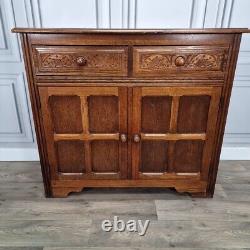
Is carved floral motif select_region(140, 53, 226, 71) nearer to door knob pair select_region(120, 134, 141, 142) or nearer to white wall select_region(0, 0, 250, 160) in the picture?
door knob pair select_region(120, 134, 141, 142)

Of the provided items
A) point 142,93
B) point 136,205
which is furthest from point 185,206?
point 142,93

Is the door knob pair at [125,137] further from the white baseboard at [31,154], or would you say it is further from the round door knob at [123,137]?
the white baseboard at [31,154]

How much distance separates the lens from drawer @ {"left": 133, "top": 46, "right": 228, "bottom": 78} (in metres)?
0.91

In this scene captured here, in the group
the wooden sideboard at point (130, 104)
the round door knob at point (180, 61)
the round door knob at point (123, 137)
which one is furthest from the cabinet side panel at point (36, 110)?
the round door knob at point (180, 61)

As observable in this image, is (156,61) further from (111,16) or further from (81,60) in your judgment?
(111,16)

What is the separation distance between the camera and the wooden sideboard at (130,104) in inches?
35.6

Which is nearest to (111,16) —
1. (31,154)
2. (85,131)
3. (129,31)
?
(129,31)

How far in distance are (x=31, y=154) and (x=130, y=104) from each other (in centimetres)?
81

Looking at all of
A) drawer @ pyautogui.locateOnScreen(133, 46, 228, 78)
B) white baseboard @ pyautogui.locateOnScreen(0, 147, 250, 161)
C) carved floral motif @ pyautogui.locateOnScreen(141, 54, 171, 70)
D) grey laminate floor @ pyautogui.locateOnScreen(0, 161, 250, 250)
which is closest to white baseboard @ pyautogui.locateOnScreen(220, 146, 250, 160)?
white baseboard @ pyautogui.locateOnScreen(0, 147, 250, 161)

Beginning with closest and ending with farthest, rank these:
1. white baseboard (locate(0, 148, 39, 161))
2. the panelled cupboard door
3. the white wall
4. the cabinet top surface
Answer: the cabinet top surface
the panelled cupboard door
the white wall
white baseboard (locate(0, 148, 39, 161))

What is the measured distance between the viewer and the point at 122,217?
1.11 meters

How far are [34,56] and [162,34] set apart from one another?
0.47 meters

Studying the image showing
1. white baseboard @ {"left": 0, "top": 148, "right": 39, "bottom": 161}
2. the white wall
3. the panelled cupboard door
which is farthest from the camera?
white baseboard @ {"left": 0, "top": 148, "right": 39, "bottom": 161}

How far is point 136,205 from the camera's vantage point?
3.84ft
